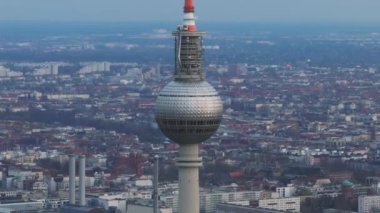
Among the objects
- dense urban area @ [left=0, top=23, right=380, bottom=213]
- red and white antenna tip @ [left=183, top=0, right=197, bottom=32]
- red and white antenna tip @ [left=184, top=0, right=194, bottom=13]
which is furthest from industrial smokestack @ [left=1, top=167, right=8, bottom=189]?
red and white antenna tip @ [left=184, top=0, right=194, bottom=13]

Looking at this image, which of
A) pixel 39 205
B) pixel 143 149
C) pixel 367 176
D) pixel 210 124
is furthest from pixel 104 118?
pixel 210 124

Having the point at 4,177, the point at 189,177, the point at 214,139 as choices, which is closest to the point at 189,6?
the point at 189,177

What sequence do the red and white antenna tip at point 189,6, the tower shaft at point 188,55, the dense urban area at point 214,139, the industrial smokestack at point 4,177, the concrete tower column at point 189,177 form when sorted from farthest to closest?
the industrial smokestack at point 4,177, the dense urban area at point 214,139, the concrete tower column at point 189,177, the tower shaft at point 188,55, the red and white antenna tip at point 189,6

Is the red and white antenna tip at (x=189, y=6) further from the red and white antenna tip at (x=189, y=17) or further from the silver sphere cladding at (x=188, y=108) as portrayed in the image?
the silver sphere cladding at (x=188, y=108)

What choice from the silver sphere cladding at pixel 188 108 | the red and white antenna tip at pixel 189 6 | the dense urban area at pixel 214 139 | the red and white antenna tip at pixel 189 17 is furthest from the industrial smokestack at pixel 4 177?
the red and white antenna tip at pixel 189 6

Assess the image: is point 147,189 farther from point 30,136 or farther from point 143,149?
point 30,136
